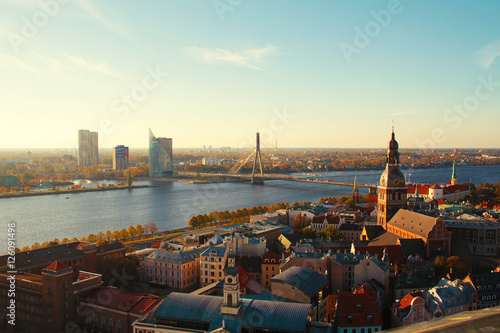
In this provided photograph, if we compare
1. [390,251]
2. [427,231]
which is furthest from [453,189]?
[390,251]

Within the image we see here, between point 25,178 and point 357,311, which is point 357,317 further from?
point 25,178

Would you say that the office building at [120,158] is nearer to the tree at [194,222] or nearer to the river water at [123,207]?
the river water at [123,207]

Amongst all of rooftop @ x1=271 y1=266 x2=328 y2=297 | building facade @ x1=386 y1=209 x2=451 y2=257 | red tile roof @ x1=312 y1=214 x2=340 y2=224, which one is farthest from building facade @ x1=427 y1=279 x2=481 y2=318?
red tile roof @ x1=312 y1=214 x2=340 y2=224

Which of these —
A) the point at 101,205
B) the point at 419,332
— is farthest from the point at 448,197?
the point at 419,332

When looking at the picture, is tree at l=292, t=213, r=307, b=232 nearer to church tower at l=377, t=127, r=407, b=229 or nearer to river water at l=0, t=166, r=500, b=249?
church tower at l=377, t=127, r=407, b=229

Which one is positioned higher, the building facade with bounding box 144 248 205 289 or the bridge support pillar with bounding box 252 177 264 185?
the bridge support pillar with bounding box 252 177 264 185

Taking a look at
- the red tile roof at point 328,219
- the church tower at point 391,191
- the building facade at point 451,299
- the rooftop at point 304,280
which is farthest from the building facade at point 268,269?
the red tile roof at point 328,219
